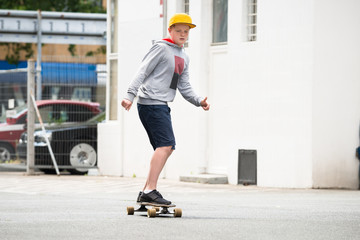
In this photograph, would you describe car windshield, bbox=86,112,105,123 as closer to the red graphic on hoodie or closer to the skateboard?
the red graphic on hoodie

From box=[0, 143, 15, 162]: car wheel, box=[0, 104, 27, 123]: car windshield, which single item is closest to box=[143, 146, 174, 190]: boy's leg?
box=[0, 143, 15, 162]: car wheel

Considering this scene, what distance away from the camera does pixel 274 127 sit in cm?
1609

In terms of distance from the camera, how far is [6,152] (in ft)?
66.4

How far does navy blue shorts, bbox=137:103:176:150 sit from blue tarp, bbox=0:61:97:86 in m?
10.6

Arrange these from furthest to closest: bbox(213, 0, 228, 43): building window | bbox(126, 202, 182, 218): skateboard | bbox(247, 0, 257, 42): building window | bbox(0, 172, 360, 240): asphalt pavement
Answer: bbox(213, 0, 228, 43): building window
bbox(247, 0, 257, 42): building window
bbox(126, 202, 182, 218): skateboard
bbox(0, 172, 360, 240): asphalt pavement

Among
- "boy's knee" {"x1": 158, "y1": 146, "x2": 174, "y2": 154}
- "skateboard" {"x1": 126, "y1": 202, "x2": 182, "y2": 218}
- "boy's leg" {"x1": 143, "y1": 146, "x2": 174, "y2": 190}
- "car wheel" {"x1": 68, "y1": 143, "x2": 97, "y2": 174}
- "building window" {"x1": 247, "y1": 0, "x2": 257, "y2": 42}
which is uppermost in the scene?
"building window" {"x1": 247, "y1": 0, "x2": 257, "y2": 42}

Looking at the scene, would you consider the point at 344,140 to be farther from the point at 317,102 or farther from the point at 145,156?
the point at 145,156

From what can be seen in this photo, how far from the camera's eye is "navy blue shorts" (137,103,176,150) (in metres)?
9.41

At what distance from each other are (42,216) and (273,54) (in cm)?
771

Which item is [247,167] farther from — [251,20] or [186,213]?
[186,213]

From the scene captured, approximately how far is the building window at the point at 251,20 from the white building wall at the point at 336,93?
1.59 m

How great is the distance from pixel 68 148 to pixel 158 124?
423 inches

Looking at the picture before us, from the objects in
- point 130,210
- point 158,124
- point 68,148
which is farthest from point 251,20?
point 130,210

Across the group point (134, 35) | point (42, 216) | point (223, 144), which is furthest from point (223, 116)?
point (42, 216)
